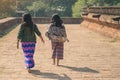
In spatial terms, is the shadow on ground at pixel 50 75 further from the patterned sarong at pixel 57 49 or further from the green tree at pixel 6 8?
the green tree at pixel 6 8

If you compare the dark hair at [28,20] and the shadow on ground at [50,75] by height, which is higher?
the dark hair at [28,20]

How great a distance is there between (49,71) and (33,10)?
97.4m

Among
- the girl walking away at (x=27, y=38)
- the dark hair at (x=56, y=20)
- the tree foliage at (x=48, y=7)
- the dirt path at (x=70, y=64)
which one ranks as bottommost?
the tree foliage at (x=48, y=7)

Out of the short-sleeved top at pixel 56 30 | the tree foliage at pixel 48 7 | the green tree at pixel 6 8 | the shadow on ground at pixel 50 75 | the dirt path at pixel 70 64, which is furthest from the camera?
the tree foliage at pixel 48 7

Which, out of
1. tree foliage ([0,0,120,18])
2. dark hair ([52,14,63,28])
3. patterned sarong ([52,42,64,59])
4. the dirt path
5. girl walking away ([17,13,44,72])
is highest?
dark hair ([52,14,63,28])

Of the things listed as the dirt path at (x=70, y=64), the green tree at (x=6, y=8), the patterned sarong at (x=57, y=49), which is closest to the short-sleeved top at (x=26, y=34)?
the dirt path at (x=70, y=64)

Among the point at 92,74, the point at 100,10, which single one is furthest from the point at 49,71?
the point at 100,10

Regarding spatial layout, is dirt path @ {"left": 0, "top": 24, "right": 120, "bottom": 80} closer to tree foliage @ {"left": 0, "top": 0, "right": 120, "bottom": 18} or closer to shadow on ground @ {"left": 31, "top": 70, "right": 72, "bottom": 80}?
shadow on ground @ {"left": 31, "top": 70, "right": 72, "bottom": 80}

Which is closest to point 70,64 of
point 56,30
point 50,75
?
point 56,30

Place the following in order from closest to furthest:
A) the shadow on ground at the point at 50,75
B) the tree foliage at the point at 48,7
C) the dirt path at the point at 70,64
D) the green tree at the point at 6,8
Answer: the shadow on ground at the point at 50,75 < the dirt path at the point at 70,64 < the green tree at the point at 6,8 < the tree foliage at the point at 48,7

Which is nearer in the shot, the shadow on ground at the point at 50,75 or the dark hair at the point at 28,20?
the shadow on ground at the point at 50,75

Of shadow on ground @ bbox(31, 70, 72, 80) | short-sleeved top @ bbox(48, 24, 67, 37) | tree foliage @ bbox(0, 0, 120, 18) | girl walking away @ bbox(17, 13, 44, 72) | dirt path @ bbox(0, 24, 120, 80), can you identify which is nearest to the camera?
shadow on ground @ bbox(31, 70, 72, 80)

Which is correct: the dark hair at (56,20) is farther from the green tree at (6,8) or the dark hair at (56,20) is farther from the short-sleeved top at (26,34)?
the green tree at (6,8)

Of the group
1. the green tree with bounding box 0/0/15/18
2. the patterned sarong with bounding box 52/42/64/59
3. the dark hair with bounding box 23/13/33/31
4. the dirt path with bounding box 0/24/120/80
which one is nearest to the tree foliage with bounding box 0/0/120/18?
the green tree with bounding box 0/0/15/18
